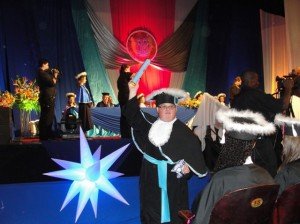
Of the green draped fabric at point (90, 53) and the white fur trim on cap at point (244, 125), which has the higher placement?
the green draped fabric at point (90, 53)

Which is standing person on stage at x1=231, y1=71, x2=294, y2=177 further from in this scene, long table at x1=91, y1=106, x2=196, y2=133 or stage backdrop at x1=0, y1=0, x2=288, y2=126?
stage backdrop at x1=0, y1=0, x2=288, y2=126

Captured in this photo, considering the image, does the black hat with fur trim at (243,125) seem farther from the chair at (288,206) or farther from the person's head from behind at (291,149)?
the chair at (288,206)

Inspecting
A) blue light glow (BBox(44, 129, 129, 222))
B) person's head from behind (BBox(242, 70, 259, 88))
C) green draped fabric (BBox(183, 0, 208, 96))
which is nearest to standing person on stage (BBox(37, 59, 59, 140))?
blue light glow (BBox(44, 129, 129, 222))

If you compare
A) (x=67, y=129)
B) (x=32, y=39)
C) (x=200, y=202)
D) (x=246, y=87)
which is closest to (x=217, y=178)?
(x=200, y=202)

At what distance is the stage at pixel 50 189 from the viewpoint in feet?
12.5

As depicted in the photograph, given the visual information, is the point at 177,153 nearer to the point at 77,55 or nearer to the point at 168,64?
the point at 77,55

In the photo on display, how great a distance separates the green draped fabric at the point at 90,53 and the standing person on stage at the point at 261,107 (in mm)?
8691

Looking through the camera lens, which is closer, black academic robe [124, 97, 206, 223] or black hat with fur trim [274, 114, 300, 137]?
black academic robe [124, 97, 206, 223]

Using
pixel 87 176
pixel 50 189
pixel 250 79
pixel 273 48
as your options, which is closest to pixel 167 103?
pixel 87 176

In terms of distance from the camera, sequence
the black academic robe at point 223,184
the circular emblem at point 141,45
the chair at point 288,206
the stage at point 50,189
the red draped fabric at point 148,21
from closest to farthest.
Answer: the black academic robe at point 223,184
the chair at point 288,206
the stage at point 50,189
the red draped fabric at point 148,21
the circular emblem at point 141,45

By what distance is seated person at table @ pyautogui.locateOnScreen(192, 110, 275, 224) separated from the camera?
2.47 metres

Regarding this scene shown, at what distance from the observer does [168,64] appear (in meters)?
13.6

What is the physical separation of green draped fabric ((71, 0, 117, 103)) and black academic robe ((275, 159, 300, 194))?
10.1 metres

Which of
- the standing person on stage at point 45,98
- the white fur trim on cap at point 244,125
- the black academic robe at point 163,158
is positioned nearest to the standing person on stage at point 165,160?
the black academic robe at point 163,158
